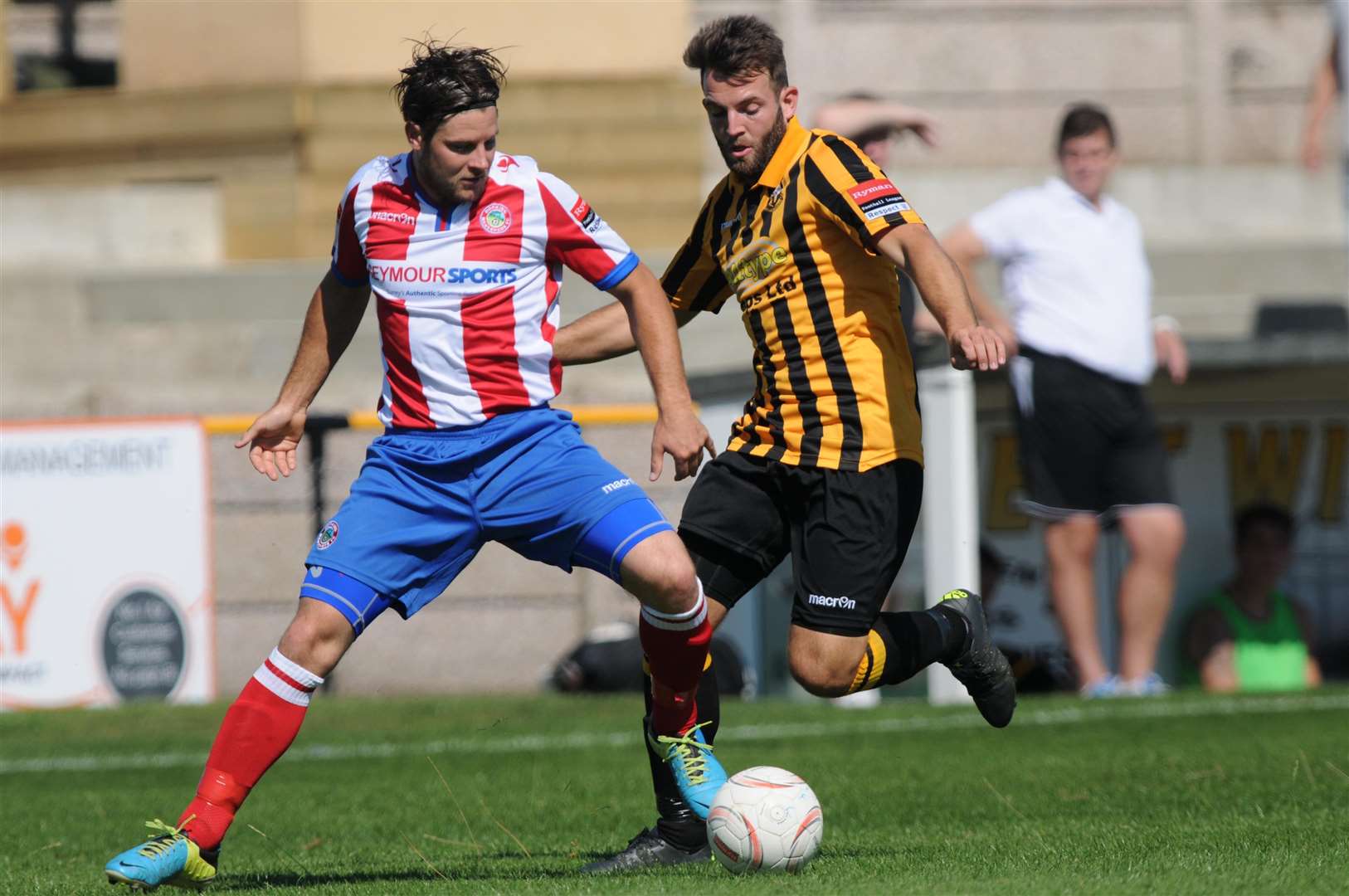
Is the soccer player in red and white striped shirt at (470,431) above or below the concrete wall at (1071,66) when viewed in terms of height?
below

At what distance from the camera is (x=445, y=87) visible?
532 cm

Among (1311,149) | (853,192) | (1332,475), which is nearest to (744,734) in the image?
(853,192)

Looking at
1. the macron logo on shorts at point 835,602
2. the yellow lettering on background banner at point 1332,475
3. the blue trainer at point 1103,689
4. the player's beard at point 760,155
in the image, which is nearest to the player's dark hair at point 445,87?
the player's beard at point 760,155

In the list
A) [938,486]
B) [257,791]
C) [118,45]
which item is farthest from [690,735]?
[118,45]

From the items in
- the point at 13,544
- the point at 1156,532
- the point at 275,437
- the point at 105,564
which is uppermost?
the point at 275,437

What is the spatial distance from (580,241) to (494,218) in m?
0.23

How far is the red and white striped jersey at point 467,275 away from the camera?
18.0 ft

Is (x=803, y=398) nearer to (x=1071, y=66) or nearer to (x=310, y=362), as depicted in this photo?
(x=310, y=362)

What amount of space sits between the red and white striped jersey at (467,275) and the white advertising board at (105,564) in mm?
5779

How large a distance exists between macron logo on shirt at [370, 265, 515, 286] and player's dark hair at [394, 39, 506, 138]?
0.35 meters

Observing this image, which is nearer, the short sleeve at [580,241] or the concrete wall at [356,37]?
the short sleeve at [580,241]

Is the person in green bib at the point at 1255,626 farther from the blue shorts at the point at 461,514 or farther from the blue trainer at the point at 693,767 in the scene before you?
the blue shorts at the point at 461,514

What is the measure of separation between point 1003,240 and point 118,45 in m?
9.06

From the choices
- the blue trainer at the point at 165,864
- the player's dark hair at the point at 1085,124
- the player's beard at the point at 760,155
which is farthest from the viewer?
the player's dark hair at the point at 1085,124
